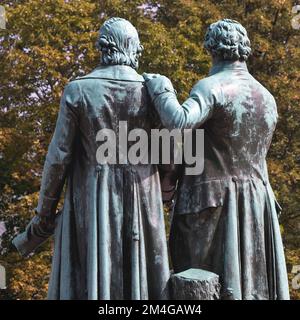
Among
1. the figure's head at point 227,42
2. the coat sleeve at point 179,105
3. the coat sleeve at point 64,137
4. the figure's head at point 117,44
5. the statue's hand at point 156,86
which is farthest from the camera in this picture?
the figure's head at point 227,42

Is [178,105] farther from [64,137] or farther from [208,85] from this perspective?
[64,137]

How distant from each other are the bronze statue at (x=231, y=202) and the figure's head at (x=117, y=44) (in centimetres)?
27

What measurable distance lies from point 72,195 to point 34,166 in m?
16.4

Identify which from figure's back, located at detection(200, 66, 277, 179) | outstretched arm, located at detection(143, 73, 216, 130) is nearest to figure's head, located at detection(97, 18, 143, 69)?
outstretched arm, located at detection(143, 73, 216, 130)

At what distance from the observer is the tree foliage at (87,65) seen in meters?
26.9

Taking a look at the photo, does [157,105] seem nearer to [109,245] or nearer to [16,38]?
[109,245]

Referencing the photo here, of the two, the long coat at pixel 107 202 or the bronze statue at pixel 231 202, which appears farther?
the bronze statue at pixel 231 202

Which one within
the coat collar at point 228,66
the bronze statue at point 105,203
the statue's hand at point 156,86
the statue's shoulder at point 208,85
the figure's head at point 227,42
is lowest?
the bronze statue at point 105,203

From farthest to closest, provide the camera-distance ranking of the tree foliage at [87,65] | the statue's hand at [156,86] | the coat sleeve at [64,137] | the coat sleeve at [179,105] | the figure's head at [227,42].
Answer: the tree foliage at [87,65] → the figure's head at [227,42] → the coat sleeve at [64,137] → the statue's hand at [156,86] → the coat sleeve at [179,105]

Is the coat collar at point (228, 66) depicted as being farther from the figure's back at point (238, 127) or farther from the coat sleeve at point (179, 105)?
the coat sleeve at point (179, 105)

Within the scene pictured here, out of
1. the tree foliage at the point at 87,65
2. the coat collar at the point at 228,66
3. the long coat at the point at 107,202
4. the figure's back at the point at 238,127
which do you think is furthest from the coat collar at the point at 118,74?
the tree foliage at the point at 87,65

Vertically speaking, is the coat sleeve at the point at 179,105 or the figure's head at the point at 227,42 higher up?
the figure's head at the point at 227,42

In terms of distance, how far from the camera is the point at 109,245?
1100cm
